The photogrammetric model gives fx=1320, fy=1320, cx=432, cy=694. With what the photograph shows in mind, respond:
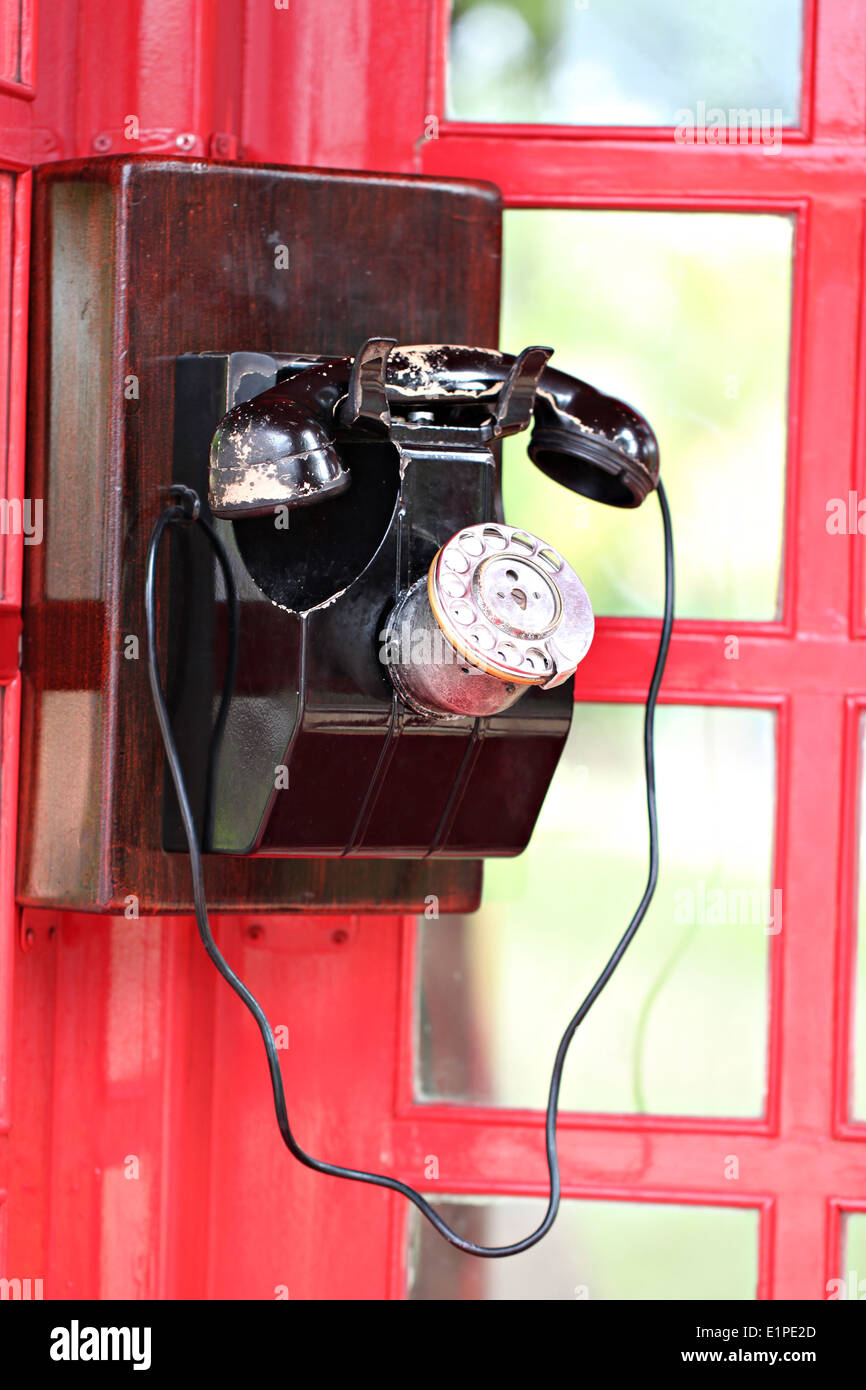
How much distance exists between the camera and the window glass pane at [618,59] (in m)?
1.17

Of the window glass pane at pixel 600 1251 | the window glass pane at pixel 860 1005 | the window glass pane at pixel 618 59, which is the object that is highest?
the window glass pane at pixel 618 59

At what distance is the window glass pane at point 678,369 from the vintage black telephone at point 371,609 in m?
0.19

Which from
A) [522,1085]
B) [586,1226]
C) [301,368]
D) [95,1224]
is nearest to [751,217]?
[301,368]

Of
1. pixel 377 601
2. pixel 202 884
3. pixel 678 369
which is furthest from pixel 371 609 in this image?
pixel 678 369

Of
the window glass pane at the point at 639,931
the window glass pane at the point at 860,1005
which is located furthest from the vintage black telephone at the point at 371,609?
the window glass pane at the point at 860,1005

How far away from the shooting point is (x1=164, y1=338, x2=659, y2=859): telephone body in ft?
2.83

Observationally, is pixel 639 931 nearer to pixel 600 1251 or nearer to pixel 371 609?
pixel 600 1251

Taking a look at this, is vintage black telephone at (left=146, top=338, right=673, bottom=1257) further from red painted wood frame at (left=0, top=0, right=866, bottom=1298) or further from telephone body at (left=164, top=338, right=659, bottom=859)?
red painted wood frame at (left=0, top=0, right=866, bottom=1298)

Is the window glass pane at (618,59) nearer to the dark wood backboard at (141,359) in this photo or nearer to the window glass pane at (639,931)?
the dark wood backboard at (141,359)

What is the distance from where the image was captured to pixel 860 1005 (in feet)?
3.91

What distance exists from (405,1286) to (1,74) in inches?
42.8

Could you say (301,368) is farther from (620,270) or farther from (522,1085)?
(522,1085)

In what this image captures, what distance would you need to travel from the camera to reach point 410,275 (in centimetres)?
106

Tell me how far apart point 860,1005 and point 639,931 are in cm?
21
